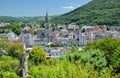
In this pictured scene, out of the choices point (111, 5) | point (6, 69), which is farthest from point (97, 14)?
point (6, 69)

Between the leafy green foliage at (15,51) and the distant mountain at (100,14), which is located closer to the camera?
the leafy green foliage at (15,51)

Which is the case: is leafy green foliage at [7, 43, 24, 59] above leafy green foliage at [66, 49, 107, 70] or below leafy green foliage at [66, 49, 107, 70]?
below

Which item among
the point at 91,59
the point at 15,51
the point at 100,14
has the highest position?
the point at 91,59

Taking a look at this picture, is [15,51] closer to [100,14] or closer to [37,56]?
[37,56]

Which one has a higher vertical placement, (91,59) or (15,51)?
(91,59)

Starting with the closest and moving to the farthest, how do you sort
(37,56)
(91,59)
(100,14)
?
(91,59) → (37,56) → (100,14)

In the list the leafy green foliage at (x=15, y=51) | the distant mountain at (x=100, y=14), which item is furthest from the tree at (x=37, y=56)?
the distant mountain at (x=100, y=14)

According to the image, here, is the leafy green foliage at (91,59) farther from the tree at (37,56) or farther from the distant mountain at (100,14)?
the distant mountain at (100,14)

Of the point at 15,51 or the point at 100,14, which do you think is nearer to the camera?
the point at 15,51

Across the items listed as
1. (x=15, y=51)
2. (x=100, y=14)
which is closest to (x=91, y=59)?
(x=15, y=51)

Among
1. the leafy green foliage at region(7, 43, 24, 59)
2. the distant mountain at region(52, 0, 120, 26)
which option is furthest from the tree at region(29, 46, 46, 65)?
the distant mountain at region(52, 0, 120, 26)

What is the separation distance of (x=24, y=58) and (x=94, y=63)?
768cm

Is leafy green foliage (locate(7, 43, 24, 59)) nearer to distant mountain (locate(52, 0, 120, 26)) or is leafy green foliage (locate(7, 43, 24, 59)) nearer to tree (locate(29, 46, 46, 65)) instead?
tree (locate(29, 46, 46, 65))

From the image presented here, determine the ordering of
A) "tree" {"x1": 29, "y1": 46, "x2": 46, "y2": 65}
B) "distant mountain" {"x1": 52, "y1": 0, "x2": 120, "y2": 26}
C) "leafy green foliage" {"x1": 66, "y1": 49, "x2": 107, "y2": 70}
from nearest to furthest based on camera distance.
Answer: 1. "leafy green foliage" {"x1": 66, "y1": 49, "x2": 107, "y2": 70}
2. "tree" {"x1": 29, "y1": 46, "x2": 46, "y2": 65}
3. "distant mountain" {"x1": 52, "y1": 0, "x2": 120, "y2": 26}
